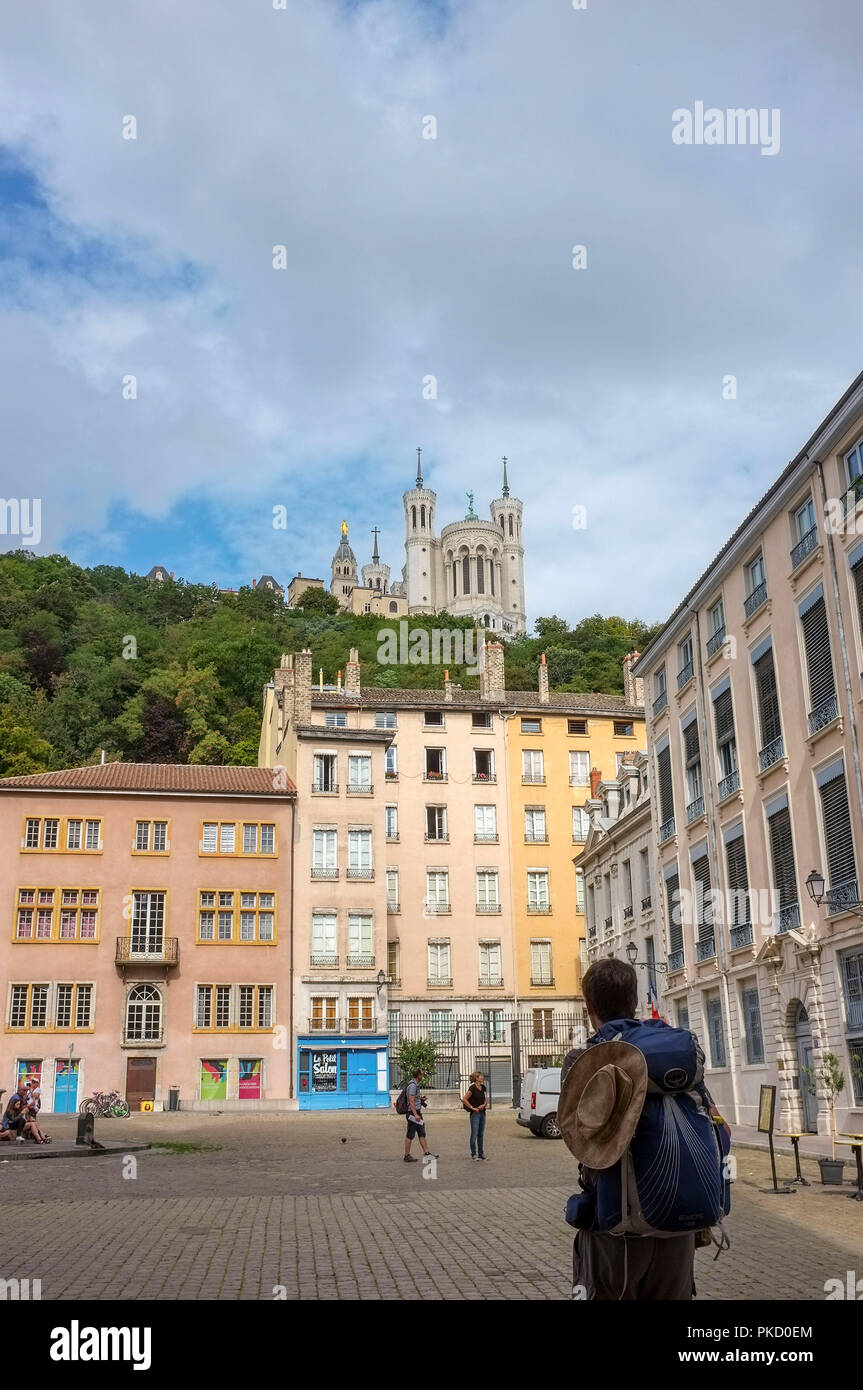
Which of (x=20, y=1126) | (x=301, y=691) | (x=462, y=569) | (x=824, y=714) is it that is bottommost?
(x=20, y=1126)

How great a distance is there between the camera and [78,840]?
4656cm

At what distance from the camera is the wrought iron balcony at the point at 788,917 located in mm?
26781

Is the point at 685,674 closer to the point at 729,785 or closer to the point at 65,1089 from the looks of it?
the point at 729,785

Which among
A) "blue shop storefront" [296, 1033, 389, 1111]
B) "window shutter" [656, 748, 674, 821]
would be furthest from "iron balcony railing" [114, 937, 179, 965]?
"window shutter" [656, 748, 674, 821]

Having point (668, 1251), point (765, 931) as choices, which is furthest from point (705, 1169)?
point (765, 931)

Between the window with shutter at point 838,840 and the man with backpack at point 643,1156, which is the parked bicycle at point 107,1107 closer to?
the window with shutter at point 838,840

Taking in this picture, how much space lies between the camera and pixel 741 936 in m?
30.2

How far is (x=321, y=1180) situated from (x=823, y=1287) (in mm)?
10934

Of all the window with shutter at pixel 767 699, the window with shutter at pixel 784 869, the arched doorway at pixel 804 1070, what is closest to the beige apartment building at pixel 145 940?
the arched doorway at pixel 804 1070

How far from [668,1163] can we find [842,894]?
21470mm

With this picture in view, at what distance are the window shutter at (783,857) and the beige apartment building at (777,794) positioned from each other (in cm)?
5

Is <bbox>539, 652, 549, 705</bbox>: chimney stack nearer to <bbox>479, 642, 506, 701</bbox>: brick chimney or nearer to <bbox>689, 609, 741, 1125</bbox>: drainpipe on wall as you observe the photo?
<bbox>479, 642, 506, 701</bbox>: brick chimney

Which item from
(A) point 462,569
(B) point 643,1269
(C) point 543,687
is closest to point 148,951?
(C) point 543,687

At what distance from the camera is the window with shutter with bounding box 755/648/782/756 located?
92.7 ft
